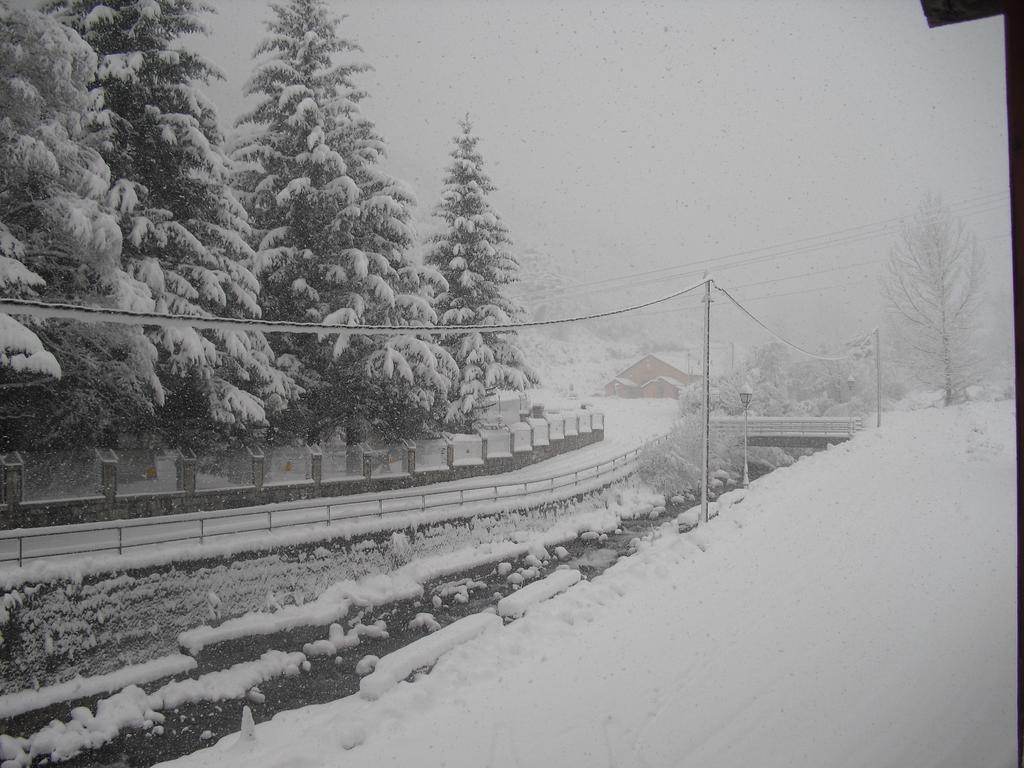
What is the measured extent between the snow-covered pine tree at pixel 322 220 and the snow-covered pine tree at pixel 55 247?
4.64 m

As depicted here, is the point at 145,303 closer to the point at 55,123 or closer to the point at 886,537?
the point at 55,123

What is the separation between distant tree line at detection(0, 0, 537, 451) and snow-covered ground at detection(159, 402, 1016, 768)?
8246mm

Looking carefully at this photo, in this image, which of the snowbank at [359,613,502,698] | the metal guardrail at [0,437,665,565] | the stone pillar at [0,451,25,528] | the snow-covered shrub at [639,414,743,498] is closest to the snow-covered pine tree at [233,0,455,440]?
the metal guardrail at [0,437,665,565]

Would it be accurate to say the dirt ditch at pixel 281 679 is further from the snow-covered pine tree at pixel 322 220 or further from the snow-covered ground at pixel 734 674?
the snow-covered pine tree at pixel 322 220

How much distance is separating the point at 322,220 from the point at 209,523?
29.2 ft

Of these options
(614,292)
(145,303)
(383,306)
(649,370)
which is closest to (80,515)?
(145,303)

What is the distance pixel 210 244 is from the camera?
13469 millimetres

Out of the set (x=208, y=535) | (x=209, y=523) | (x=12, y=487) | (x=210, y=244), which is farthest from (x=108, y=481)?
(x=210, y=244)

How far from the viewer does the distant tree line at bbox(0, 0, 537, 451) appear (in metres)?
10.3

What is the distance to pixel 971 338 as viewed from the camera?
26.4m

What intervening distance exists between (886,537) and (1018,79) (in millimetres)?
9179

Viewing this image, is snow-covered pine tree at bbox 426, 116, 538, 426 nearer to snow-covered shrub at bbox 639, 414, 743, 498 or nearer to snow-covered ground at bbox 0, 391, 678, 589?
snow-covered ground at bbox 0, 391, 678, 589

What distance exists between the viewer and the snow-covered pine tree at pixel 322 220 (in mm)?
15734

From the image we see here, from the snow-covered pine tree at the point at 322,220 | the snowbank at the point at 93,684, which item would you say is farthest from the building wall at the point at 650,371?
the snowbank at the point at 93,684
